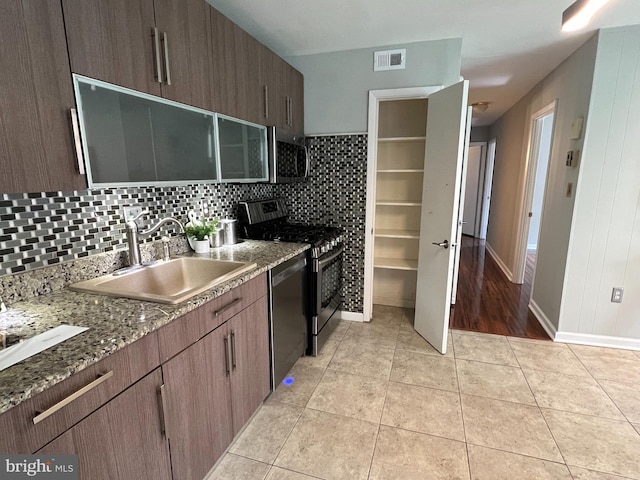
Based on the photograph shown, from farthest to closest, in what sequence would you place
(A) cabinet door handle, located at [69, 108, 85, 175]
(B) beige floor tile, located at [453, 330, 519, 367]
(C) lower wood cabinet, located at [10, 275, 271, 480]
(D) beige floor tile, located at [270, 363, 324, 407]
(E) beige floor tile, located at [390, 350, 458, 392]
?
(B) beige floor tile, located at [453, 330, 519, 367], (E) beige floor tile, located at [390, 350, 458, 392], (D) beige floor tile, located at [270, 363, 324, 407], (A) cabinet door handle, located at [69, 108, 85, 175], (C) lower wood cabinet, located at [10, 275, 271, 480]

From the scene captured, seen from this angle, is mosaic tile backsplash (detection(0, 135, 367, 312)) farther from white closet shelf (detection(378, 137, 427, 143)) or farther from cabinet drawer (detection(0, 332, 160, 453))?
cabinet drawer (detection(0, 332, 160, 453))

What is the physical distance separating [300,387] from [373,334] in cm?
98

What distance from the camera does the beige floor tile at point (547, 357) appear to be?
2.38m

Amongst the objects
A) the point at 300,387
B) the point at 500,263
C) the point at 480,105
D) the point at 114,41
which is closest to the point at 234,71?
the point at 114,41

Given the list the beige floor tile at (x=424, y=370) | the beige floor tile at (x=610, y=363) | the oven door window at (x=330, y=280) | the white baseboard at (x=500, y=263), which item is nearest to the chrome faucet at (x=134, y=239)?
the oven door window at (x=330, y=280)

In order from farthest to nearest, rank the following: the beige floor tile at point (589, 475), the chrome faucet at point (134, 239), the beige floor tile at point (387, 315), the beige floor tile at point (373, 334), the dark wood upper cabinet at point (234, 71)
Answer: the beige floor tile at point (387, 315)
the beige floor tile at point (373, 334)
the dark wood upper cabinet at point (234, 71)
the chrome faucet at point (134, 239)
the beige floor tile at point (589, 475)

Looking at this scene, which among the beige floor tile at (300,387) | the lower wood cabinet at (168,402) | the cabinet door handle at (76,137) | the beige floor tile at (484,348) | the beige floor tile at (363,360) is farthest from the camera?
the beige floor tile at (484,348)

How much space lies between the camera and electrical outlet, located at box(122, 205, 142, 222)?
1705 mm

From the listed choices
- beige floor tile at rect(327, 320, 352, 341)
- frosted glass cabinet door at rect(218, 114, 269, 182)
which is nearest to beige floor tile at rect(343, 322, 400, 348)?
beige floor tile at rect(327, 320, 352, 341)

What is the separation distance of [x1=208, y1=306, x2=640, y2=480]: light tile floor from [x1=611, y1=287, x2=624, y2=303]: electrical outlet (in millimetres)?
420

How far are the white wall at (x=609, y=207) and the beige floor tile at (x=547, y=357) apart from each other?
0.24 m

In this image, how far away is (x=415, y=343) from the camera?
2.77 m

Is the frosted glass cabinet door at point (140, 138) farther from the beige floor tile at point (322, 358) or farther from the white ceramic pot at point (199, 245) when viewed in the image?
the beige floor tile at point (322, 358)

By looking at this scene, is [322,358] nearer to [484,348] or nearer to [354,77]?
[484,348]
